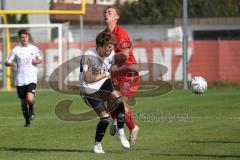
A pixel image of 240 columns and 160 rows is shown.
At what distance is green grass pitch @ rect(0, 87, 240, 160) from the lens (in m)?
10.4

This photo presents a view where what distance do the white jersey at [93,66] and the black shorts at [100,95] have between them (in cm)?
7

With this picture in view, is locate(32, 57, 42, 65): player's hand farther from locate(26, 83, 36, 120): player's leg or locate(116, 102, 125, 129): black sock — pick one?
locate(116, 102, 125, 129): black sock

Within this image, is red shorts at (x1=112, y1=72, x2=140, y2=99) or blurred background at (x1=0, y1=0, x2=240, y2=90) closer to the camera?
red shorts at (x1=112, y1=72, x2=140, y2=99)

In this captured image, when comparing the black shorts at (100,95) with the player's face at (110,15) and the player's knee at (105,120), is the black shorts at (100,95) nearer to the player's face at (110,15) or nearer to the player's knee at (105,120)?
the player's knee at (105,120)

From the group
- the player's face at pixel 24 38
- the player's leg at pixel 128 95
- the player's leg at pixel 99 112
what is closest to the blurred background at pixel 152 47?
the player's face at pixel 24 38

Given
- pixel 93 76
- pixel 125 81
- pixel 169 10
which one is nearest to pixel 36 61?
pixel 125 81

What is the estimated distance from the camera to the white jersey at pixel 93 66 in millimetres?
10383

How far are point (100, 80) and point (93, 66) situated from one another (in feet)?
0.76

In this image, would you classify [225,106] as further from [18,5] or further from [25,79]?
[18,5]

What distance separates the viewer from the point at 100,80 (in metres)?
10.5

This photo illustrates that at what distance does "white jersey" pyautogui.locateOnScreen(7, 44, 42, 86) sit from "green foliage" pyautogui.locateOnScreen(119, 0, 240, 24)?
3393 cm

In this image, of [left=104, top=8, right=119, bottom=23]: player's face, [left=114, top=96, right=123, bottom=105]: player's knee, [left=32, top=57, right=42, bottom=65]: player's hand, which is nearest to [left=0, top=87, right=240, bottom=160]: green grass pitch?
[left=114, top=96, right=123, bottom=105]: player's knee

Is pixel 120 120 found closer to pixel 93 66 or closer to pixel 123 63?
pixel 123 63

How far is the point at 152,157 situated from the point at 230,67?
912 inches
